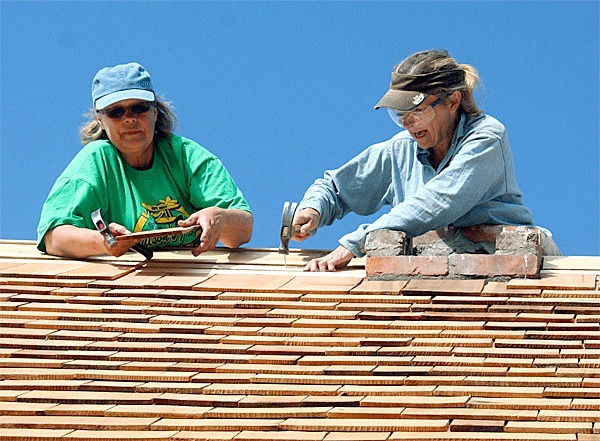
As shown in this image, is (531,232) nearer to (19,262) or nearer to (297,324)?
(297,324)

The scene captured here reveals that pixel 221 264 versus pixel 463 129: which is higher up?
pixel 463 129

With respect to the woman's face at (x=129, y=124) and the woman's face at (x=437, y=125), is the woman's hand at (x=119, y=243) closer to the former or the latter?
the woman's face at (x=129, y=124)

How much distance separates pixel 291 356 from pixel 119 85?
220 centimetres

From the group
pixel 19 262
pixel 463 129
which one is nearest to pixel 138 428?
pixel 19 262

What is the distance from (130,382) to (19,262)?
Answer: 1595mm

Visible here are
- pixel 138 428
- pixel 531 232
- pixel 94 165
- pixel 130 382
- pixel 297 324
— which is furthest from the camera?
pixel 94 165

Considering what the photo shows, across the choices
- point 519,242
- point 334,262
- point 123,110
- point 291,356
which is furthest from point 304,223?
point 291,356

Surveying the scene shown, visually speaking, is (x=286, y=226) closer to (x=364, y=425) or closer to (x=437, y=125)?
(x=437, y=125)

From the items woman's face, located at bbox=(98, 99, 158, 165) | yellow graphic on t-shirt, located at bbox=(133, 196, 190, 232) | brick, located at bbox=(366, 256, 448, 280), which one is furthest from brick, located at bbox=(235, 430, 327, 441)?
woman's face, located at bbox=(98, 99, 158, 165)

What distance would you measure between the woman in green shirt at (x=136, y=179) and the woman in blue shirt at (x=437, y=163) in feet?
1.80

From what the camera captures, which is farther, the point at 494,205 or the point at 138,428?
the point at 494,205

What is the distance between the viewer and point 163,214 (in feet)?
24.2

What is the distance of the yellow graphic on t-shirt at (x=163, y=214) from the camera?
23.9 feet

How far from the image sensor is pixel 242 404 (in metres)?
5.24
